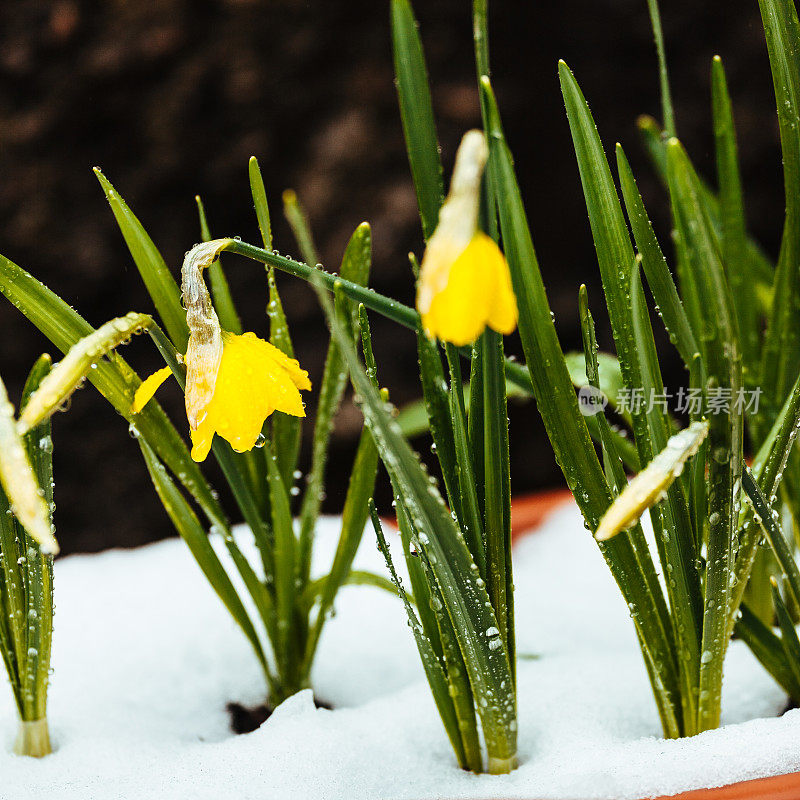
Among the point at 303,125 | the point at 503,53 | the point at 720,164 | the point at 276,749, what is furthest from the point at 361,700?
the point at 503,53

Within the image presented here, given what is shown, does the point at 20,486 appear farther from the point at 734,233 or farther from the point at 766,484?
the point at 734,233

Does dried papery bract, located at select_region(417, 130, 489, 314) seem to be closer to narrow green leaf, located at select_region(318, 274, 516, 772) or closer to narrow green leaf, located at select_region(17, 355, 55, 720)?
narrow green leaf, located at select_region(318, 274, 516, 772)

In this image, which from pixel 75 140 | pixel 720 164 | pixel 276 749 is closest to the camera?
pixel 276 749

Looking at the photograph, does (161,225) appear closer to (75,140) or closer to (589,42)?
(75,140)

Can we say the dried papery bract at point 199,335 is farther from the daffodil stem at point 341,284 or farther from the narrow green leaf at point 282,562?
the narrow green leaf at point 282,562

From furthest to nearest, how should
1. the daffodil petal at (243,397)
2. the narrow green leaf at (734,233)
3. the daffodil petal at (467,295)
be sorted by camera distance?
the narrow green leaf at (734,233), the daffodil petal at (243,397), the daffodil petal at (467,295)

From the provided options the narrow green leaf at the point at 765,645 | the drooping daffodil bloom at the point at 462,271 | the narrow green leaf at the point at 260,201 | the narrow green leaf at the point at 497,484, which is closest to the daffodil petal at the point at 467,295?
the drooping daffodil bloom at the point at 462,271
